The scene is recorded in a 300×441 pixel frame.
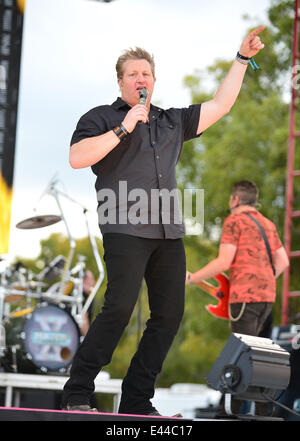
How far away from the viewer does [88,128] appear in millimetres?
2744

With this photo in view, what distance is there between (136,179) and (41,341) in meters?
3.31

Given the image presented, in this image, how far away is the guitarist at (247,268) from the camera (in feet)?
13.4

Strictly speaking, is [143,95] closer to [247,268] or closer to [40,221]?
[247,268]

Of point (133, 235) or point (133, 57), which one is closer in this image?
point (133, 235)

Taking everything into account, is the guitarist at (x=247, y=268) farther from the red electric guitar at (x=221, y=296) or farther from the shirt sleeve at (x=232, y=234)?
the red electric guitar at (x=221, y=296)

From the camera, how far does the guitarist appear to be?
4.07 meters

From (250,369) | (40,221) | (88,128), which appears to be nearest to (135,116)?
(88,128)

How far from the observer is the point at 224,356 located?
132 inches

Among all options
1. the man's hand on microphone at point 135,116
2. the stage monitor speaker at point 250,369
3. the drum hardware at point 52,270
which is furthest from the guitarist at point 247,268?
the drum hardware at point 52,270

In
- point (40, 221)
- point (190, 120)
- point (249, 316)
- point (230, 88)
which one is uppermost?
point (230, 88)
